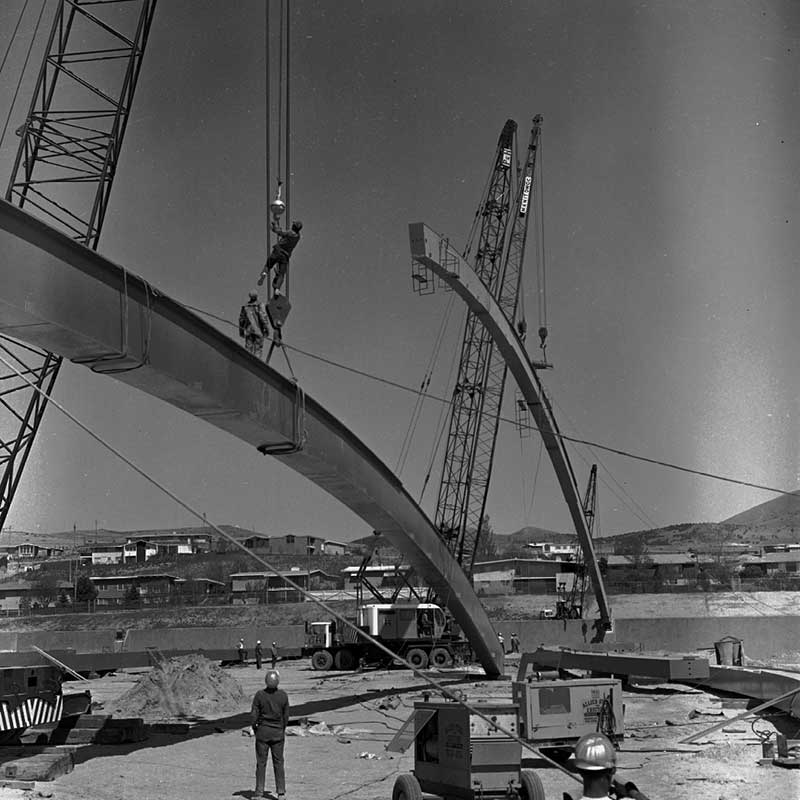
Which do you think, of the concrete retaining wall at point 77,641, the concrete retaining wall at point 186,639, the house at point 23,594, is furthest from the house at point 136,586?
the concrete retaining wall at point 186,639

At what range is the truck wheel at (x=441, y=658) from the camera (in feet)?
127

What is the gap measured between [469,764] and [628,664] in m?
15.5

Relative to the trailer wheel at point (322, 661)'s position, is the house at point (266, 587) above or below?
above

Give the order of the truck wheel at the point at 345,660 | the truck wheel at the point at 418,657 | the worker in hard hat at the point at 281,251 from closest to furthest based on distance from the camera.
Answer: the worker in hard hat at the point at 281,251, the truck wheel at the point at 418,657, the truck wheel at the point at 345,660

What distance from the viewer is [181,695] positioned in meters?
22.7

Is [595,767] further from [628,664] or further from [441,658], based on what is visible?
[441,658]

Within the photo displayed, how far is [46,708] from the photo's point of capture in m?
15.7

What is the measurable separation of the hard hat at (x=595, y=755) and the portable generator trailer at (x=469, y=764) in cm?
562

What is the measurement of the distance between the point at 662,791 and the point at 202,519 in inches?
265

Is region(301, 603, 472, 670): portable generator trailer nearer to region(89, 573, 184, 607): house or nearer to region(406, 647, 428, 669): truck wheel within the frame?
region(406, 647, 428, 669): truck wheel

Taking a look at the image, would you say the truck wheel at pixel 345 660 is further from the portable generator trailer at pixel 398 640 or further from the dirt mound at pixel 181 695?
the dirt mound at pixel 181 695

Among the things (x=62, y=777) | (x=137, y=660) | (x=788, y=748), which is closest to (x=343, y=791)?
(x=62, y=777)

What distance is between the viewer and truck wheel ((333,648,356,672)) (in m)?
38.3

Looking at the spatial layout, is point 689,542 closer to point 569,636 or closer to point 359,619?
point 569,636
